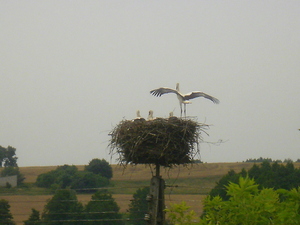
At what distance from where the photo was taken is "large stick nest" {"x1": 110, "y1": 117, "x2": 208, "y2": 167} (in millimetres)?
9523

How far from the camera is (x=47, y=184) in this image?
4291 centimetres

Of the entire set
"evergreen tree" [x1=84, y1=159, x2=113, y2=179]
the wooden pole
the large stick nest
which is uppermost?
"evergreen tree" [x1=84, y1=159, x2=113, y2=179]

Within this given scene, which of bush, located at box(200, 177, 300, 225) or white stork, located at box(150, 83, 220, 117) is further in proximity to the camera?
white stork, located at box(150, 83, 220, 117)

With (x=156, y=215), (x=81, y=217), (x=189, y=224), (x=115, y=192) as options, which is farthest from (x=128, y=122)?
(x=115, y=192)

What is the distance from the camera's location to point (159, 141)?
9.63m

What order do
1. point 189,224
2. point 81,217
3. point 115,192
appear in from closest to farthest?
point 189,224, point 81,217, point 115,192

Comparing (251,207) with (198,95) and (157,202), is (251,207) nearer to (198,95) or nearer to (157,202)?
(157,202)

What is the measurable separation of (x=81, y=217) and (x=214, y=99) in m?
17.4

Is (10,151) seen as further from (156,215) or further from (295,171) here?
(156,215)

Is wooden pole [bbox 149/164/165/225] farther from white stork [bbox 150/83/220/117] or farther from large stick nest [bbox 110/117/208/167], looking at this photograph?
white stork [bbox 150/83/220/117]

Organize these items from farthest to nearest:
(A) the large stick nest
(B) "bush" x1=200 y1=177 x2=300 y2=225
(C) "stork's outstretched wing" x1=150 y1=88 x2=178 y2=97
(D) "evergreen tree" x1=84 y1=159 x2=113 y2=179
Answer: (D) "evergreen tree" x1=84 y1=159 x2=113 y2=179 < (C) "stork's outstretched wing" x1=150 y1=88 x2=178 y2=97 < (A) the large stick nest < (B) "bush" x1=200 y1=177 x2=300 y2=225

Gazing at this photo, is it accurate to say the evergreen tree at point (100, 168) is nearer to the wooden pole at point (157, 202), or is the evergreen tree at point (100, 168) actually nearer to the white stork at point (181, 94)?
the white stork at point (181, 94)

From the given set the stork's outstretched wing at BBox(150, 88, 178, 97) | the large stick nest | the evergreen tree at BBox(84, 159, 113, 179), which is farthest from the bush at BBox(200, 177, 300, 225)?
the evergreen tree at BBox(84, 159, 113, 179)

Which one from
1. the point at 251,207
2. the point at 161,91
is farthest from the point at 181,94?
the point at 251,207
